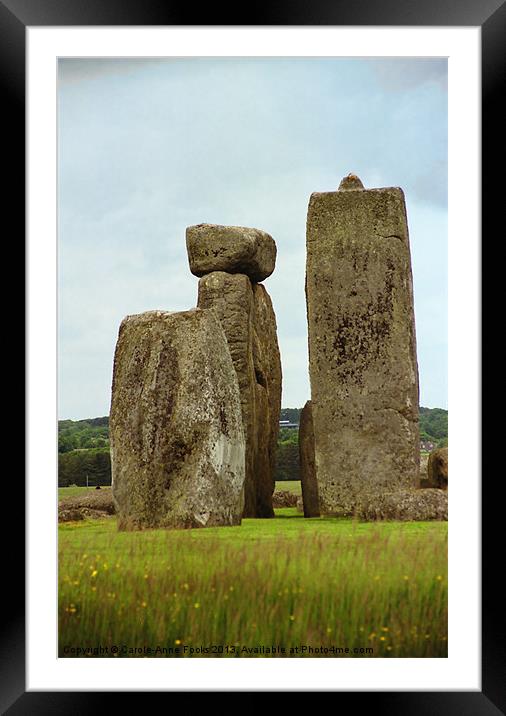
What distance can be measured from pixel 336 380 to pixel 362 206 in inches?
69.6

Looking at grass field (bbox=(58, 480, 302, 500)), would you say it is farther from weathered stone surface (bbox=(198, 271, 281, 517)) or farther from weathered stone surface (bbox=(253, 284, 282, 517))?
weathered stone surface (bbox=(198, 271, 281, 517))

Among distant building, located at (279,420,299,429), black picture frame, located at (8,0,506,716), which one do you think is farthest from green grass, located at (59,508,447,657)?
distant building, located at (279,420,299,429)

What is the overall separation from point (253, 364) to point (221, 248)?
1.45 metres

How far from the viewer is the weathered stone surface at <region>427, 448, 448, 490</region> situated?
11867mm

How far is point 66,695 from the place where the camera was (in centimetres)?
796

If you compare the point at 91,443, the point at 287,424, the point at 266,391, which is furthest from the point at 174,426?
the point at 287,424

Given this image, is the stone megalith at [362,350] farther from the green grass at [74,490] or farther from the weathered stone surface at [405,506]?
the green grass at [74,490]

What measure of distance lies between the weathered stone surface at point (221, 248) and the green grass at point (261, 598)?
21.2 ft

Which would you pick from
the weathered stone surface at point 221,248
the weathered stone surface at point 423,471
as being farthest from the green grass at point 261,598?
the weathered stone surface at point 221,248

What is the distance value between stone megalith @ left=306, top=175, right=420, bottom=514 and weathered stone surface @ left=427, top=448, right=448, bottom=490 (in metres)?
0.22

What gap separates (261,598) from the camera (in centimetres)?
804
